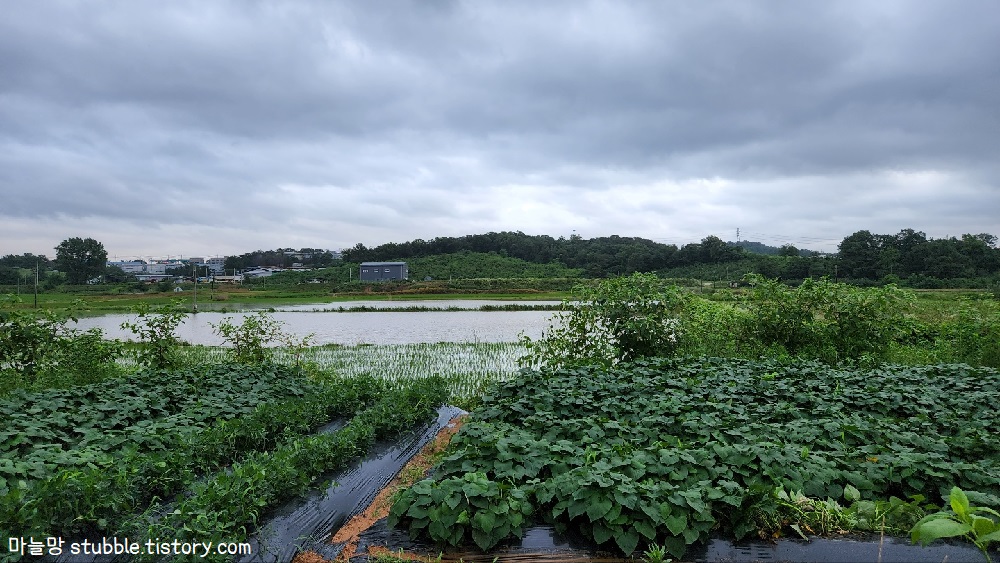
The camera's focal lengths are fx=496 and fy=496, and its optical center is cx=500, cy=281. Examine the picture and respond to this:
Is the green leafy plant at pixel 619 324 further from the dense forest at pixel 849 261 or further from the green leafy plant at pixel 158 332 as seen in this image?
the dense forest at pixel 849 261

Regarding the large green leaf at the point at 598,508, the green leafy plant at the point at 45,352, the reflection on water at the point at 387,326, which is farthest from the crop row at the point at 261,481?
the reflection on water at the point at 387,326

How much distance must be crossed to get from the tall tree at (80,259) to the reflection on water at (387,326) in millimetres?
36474

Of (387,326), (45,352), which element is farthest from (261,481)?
(387,326)

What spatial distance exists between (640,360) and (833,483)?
4.84 meters

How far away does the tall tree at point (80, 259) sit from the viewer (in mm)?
57719

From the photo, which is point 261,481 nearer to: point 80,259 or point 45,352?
point 45,352

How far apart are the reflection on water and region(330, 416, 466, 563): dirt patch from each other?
989cm

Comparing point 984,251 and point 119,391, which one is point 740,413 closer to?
point 119,391

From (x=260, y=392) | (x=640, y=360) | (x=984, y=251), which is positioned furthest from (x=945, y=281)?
(x=260, y=392)

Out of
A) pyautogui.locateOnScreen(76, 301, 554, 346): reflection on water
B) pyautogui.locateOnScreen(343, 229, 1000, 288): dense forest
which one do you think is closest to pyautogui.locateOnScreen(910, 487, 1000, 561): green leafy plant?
pyautogui.locateOnScreen(76, 301, 554, 346): reflection on water

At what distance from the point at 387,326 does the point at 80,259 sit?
5521 cm

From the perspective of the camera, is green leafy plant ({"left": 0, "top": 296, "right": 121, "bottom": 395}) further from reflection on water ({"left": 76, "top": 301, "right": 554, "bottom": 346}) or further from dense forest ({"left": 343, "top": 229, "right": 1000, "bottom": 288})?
dense forest ({"left": 343, "top": 229, "right": 1000, "bottom": 288})

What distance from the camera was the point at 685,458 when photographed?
13.1ft

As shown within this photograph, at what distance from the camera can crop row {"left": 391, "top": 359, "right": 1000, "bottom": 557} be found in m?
3.56
